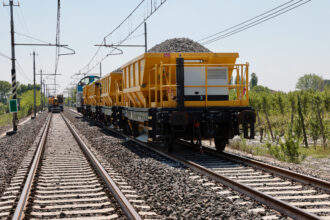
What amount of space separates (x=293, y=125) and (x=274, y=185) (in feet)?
31.0

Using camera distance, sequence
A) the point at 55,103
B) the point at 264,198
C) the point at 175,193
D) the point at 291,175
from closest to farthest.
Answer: the point at 264,198, the point at 175,193, the point at 291,175, the point at 55,103

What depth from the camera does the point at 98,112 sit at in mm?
25266

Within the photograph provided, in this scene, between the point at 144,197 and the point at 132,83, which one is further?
the point at 132,83

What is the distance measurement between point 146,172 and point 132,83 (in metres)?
5.90

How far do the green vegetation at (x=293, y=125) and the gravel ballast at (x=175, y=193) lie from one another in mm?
3724

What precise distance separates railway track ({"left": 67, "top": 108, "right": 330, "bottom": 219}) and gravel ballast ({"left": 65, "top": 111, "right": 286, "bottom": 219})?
18 cm

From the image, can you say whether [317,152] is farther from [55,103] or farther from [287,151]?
[55,103]

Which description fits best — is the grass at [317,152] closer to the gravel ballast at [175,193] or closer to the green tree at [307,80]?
the gravel ballast at [175,193]

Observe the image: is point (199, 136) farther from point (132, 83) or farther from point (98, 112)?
point (98, 112)

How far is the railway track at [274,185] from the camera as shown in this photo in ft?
16.5

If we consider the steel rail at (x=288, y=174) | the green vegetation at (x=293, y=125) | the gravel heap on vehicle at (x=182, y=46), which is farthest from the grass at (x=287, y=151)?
the gravel heap on vehicle at (x=182, y=46)

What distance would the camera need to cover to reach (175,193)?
20.0 feet

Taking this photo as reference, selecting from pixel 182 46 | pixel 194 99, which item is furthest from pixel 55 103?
pixel 194 99

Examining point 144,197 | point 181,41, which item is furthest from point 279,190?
point 181,41
